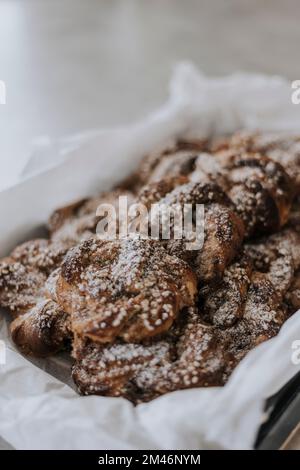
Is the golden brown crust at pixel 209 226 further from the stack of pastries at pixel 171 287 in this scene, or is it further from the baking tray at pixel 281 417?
the baking tray at pixel 281 417

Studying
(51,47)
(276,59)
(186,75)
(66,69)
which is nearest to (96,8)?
(51,47)

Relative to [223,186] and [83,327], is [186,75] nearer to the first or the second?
[223,186]

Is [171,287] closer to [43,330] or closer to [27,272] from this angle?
[43,330]

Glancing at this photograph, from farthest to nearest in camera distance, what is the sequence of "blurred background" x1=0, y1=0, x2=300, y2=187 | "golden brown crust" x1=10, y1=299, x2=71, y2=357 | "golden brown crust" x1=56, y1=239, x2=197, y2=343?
1. "blurred background" x1=0, y1=0, x2=300, y2=187
2. "golden brown crust" x1=10, y1=299, x2=71, y2=357
3. "golden brown crust" x1=56, y1=239, x2=197, y2=343

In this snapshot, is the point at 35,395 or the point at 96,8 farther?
the point at 96,8

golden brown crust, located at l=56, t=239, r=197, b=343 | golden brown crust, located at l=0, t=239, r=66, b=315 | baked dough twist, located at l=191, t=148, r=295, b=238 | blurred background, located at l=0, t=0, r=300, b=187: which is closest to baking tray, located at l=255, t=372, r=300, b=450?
golden brown crust, located at l=56, t=239, r=197, b=343

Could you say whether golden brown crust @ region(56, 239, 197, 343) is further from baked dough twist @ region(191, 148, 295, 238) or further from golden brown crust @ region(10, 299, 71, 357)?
baked dough twist @ region(191, 148, 295, 238)

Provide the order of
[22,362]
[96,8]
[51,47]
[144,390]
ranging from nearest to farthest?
[144,390] < [22,362] < [51,47] < [96,8]
